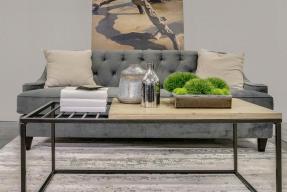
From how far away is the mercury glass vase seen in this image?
196 cm

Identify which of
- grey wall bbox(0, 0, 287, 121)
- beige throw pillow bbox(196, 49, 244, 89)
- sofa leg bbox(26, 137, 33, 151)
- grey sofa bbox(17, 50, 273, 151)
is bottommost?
sofa leg bbox(26, 137, 33, 151)

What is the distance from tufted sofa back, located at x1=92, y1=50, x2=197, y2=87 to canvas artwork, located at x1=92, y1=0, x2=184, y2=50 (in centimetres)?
53

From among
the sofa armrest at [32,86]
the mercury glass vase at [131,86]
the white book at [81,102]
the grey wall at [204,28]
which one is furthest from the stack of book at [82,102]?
the grey wall at [204,28]

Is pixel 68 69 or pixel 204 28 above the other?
pixel 204 28

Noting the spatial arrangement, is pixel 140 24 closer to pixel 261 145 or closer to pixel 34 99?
pixel 34 99

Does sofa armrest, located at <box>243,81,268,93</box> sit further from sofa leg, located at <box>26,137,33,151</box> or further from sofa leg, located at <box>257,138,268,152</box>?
sofa leg, located at <box>26,137,33,151</box>

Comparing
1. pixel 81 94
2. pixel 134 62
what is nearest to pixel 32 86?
pixel 134 62

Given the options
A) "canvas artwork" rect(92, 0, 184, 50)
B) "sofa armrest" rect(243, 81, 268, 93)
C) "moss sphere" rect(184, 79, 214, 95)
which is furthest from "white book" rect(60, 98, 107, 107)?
"canvas artwork" rect(92, 0, 184, 50)

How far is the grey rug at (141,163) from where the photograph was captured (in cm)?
202

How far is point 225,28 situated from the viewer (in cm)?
446

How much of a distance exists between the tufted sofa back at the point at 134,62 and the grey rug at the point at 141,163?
74 cm

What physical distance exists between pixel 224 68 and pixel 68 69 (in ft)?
4.65

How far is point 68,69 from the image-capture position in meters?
3.58

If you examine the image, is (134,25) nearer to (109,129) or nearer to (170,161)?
(109,129)
